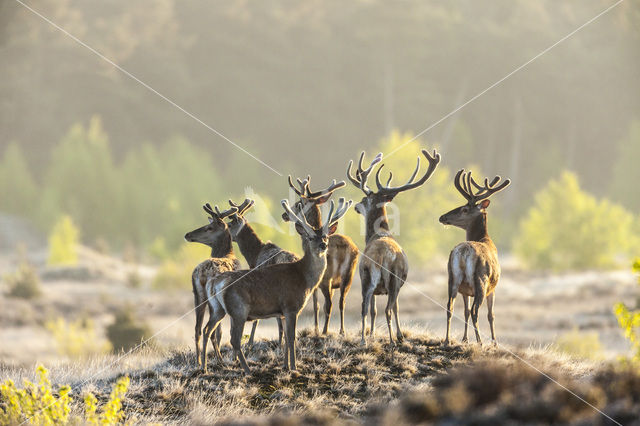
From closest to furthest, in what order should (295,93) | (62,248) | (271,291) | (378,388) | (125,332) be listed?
1. (271,291)
2. (378,388)
3. (125,332)
4. (62,248)
5. (295,93)

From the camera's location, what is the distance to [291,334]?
10.8 metres

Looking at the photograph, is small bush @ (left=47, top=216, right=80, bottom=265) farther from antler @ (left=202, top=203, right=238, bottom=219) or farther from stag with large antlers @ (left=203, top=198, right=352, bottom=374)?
stag with large antlers @ (left=203, top=198, right=352, bottom=374)

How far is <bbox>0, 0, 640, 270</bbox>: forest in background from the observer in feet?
229

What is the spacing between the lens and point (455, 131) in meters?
74.0

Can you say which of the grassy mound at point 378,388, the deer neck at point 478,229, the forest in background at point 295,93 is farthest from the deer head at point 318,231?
the forest in background at point 295,93

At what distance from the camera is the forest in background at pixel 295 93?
229ft

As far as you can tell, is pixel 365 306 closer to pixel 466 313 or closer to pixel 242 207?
pixel 466 313

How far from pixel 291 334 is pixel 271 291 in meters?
0.69

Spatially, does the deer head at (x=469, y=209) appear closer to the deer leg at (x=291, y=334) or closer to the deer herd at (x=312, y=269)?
the deer herd at (x=312, y=269)

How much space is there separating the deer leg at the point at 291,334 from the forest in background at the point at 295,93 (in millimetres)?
55576

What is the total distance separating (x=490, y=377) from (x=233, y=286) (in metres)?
4.22

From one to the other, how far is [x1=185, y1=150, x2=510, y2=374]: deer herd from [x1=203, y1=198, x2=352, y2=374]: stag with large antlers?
0.5 inches

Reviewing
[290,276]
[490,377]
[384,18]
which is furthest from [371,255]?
[384,18]

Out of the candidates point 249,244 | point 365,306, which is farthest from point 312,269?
point 249,244
